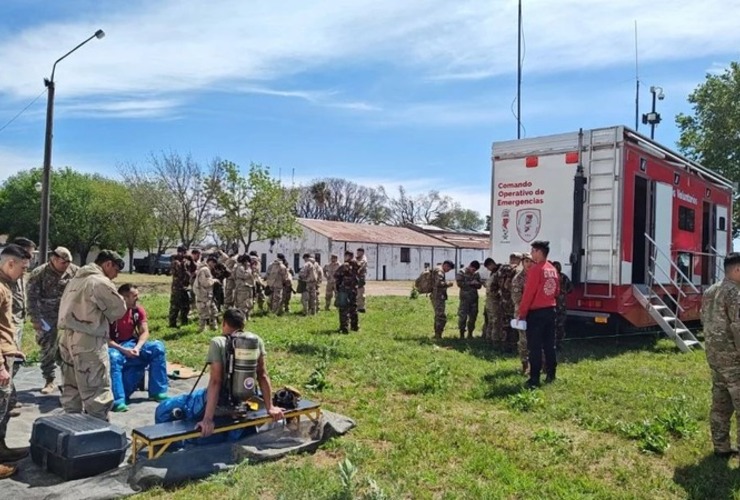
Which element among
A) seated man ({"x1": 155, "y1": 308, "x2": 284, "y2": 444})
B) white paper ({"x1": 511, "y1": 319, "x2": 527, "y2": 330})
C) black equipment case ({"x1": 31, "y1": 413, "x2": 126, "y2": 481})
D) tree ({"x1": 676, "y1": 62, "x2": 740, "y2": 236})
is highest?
tree ({"x1": 676, "y1": 62, "x2": 740, "y2": 236})

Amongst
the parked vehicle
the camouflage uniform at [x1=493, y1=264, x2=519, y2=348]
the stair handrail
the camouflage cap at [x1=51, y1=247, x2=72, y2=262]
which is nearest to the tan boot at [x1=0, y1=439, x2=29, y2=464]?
the camouflage cap at [x1=51, y1=247, x2=72, y2=262]

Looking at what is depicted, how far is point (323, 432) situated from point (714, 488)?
129 inches

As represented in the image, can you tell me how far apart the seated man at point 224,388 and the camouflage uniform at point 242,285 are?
28.4ft

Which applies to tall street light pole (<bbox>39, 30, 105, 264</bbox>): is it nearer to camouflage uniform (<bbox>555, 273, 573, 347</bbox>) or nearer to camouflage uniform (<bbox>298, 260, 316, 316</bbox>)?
camouflage uniform (<bbox>298, 260, 316, 316</bbox>)

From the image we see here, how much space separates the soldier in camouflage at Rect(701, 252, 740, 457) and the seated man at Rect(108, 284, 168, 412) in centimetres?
579

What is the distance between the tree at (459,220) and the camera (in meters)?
85.7

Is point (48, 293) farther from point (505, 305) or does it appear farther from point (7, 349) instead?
point (505, 305)

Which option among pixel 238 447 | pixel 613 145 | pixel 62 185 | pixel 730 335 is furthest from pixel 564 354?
pixel 62 185

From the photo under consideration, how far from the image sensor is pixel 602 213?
35.6ft

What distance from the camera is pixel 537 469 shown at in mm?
5465

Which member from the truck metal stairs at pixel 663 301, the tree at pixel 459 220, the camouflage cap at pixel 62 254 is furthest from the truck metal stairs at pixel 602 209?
the tree at pixel 459 220

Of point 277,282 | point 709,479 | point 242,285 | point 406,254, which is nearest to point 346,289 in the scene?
point 242,285

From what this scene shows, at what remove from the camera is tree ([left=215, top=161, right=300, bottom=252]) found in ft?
113

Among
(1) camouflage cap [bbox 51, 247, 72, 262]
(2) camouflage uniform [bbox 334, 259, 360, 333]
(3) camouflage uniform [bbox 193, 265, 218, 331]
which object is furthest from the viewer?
(2) camouflage uniform [bbox 334, 259, 360, 333]
